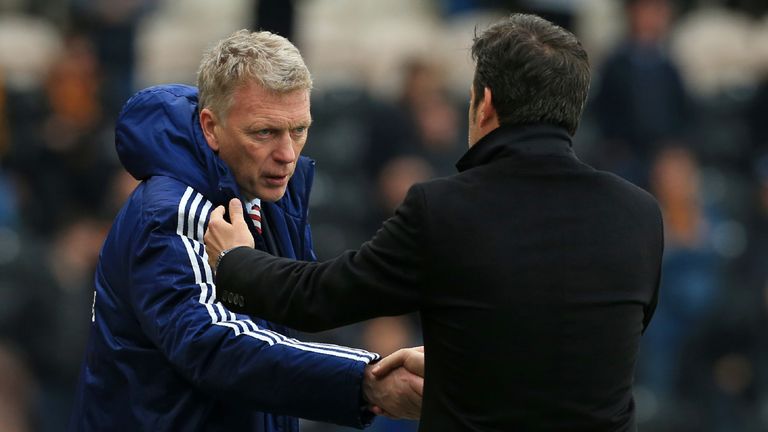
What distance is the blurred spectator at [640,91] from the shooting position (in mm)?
10430

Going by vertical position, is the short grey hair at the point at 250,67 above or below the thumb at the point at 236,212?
above

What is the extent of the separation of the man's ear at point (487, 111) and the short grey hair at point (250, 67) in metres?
0.65

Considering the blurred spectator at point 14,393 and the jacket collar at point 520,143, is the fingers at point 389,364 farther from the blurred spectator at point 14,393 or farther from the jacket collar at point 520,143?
the blurred spectator at point 14,393

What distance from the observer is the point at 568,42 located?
3.45 metres

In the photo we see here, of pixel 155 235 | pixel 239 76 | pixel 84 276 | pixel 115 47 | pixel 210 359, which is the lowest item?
pixel 84 276

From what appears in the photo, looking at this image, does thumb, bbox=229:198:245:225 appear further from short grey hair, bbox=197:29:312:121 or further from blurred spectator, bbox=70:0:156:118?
blurred spectator, bbox=70:0:156:118

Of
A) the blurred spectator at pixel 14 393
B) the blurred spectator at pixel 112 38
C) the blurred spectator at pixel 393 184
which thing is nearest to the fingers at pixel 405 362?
the blurred spectator at pixel 14 393

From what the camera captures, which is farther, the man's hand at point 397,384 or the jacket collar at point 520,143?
the man's hand at point 397,384

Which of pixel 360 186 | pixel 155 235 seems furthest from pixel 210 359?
pixel 360 186

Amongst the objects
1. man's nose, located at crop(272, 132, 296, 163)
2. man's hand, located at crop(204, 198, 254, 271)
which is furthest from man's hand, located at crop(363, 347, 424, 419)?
man's nose, located at crop(272, 132, 296, 163)

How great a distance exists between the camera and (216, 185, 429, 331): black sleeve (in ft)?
11.0

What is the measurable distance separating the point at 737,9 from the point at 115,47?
5.16 m

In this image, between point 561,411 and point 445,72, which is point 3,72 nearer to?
point 445,72

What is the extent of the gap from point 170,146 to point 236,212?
0.28 meters
